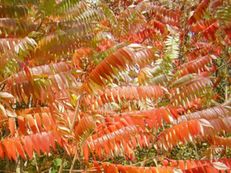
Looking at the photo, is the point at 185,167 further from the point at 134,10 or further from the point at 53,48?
the point at 134,10

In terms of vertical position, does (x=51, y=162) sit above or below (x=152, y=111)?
below

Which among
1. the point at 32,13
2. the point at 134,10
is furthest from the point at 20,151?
the point at 134,10

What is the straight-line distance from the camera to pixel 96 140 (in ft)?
10.5

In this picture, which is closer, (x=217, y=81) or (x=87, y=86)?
(x=87, y=86)

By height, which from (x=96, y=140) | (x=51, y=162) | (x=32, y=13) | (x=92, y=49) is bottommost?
(x=51, y=162)

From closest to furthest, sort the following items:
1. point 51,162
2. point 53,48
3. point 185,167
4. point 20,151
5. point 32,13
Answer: point 20,151 → point 185,167 → point 53,48 → point 51,162 → point 32,13

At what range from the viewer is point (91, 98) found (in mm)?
3770

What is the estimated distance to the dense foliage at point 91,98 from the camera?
9.39ft

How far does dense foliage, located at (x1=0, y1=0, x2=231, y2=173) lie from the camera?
2.86 metres

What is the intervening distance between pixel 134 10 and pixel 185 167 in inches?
182

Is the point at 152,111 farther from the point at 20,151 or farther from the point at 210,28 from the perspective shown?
the point at 210,28

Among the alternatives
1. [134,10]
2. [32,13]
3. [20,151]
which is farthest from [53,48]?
[134,10]

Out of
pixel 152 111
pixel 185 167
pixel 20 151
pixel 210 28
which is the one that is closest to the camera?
pixel 20 151

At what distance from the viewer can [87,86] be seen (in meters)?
2.82
